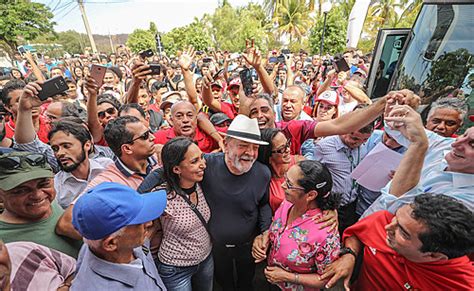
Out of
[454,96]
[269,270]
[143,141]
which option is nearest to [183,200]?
[143,141]

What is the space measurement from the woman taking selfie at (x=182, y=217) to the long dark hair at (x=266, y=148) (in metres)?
0.59

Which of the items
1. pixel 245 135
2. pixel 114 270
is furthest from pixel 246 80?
pixel 114 270

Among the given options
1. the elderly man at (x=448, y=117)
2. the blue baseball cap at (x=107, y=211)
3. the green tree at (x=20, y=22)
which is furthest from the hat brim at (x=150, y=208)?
the green tree at (x=20, y=22)

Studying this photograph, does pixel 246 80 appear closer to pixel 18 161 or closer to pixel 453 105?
pixel 453 105

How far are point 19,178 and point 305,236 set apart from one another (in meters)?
1.70

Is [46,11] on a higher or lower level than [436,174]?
higher

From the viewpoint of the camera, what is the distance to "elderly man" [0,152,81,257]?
4.50ft

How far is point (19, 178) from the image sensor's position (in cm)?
139

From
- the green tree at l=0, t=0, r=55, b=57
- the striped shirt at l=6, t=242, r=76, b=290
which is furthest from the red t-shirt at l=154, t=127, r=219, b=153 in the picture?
the green tree at l=0, t=0, r=55, b=57

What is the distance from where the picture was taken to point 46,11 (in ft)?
73.2

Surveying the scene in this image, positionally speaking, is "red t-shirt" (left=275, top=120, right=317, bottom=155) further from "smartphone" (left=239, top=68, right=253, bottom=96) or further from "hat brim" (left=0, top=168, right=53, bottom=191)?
"hat brim" (left=0, top=168, right=53, bottom=191)

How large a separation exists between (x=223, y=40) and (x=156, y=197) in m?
40.6

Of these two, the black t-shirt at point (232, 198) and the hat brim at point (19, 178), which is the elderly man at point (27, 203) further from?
the black t-shirt at point (232, 198)

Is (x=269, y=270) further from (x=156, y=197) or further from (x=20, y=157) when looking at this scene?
(x=20, y=157)
